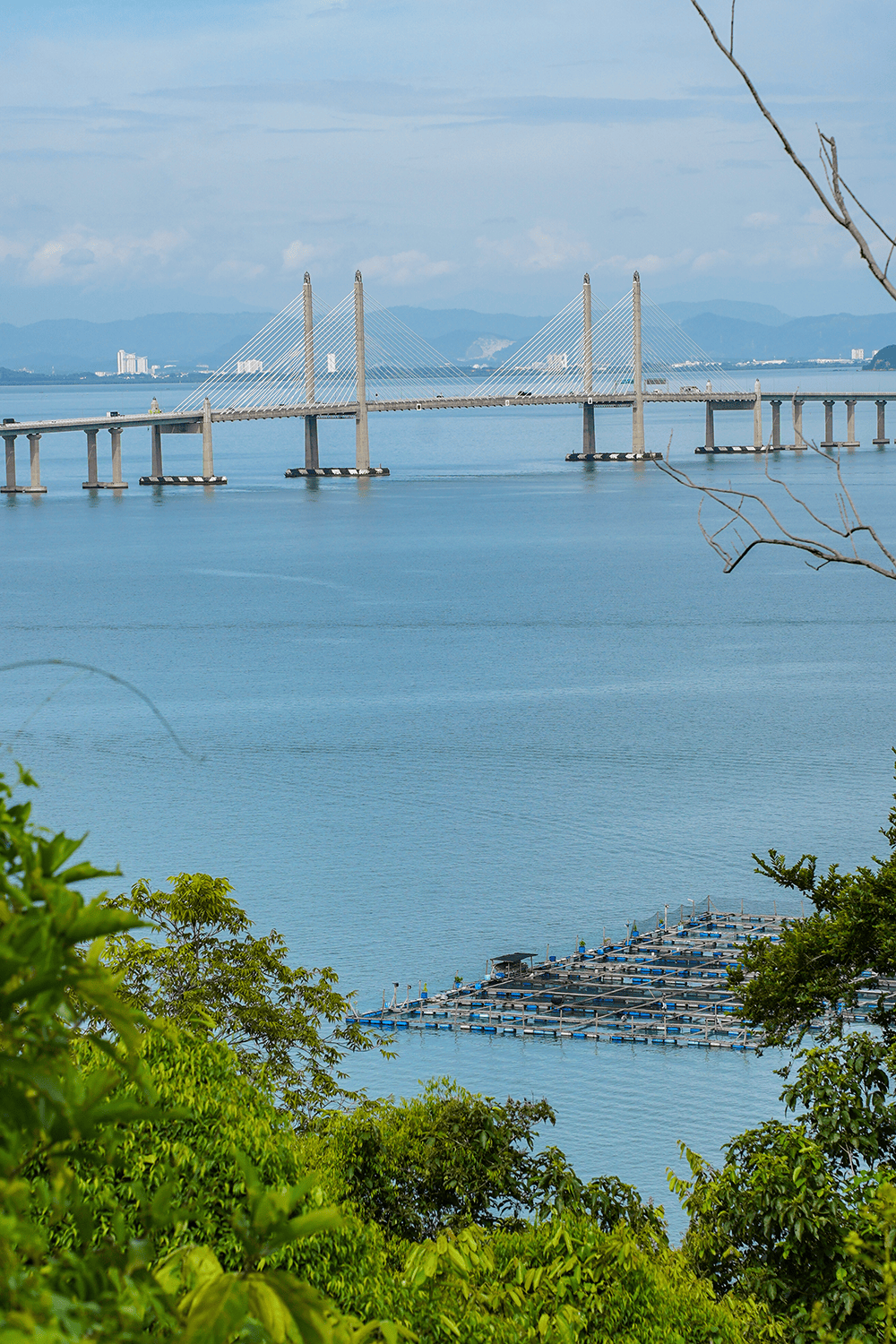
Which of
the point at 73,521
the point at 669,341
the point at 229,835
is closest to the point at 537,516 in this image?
the point at 73,521

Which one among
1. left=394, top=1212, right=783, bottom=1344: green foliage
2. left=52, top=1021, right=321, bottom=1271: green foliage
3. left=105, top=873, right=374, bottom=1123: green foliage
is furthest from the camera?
left=105, top=873, right=374, bottom=1123: green foliage

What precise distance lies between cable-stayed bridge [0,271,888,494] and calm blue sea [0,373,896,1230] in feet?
120

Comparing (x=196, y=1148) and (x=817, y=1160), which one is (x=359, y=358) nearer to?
(x=817, y=1160)

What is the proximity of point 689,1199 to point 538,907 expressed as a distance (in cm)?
2523

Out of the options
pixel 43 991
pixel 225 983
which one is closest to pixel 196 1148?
pixel 43 991

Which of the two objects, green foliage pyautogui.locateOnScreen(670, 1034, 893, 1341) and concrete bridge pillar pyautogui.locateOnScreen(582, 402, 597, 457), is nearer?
green foliage pyautogui.locateOnScreen(670, 1034, 893, 1341)

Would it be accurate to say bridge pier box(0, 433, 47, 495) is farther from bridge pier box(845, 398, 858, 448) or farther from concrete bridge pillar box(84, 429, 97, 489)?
bridge pier box(845, 398, 858, 448)

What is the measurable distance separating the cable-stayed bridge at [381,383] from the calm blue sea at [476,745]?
120 ft

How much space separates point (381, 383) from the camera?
143 meters

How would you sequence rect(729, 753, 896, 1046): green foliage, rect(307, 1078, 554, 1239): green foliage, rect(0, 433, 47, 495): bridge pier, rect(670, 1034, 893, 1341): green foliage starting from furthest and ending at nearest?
rect(0, 433, 47, 495): bridge pier
rect(307, 1078, 554, 1239): green foliage
rect(729, 753, 896, 1046): green foliage
rect(670, 1034, 893, 1341): green foliage

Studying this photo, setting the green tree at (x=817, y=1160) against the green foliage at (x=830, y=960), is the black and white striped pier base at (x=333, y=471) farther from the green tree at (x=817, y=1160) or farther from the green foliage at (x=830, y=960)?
the green tree at (x=817, y=1160)

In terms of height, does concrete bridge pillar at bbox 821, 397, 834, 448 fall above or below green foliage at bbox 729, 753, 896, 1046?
above

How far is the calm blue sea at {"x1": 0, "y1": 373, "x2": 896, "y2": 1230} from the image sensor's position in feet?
105

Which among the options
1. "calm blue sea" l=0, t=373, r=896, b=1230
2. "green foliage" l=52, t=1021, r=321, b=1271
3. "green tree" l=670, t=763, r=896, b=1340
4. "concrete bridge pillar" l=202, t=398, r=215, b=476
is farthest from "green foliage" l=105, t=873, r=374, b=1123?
"concrete bridge pillar" l=202, t=398, r=215, b=476
